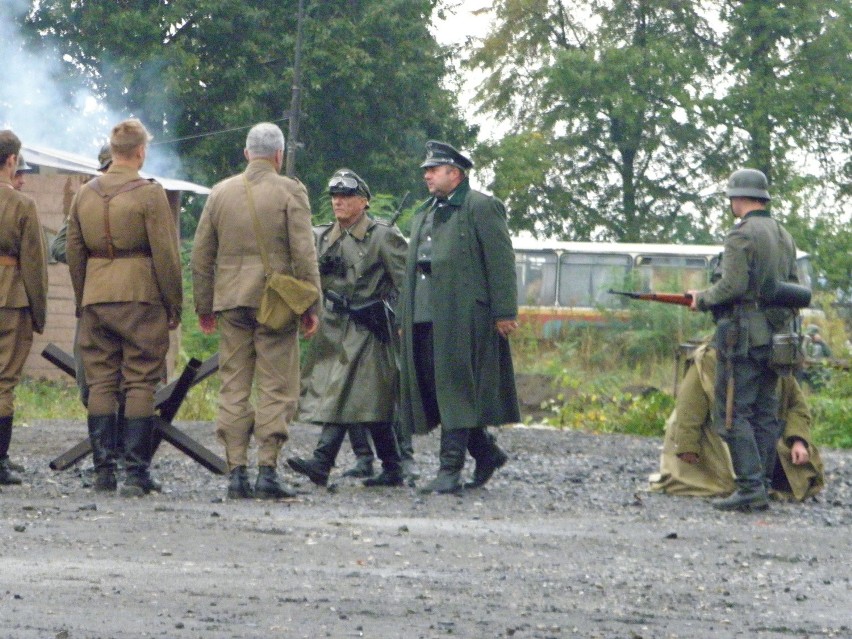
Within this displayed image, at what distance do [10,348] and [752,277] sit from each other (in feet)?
13.4

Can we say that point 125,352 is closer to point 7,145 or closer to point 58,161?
point 7,145

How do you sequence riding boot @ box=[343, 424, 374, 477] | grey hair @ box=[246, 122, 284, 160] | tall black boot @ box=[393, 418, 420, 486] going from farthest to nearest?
riding boot @ box=[343, 424, 374, 477] < tall black boot @ box=[393, 418, 420, 486] < grey hair @ box=[246, 122, 284, 160]

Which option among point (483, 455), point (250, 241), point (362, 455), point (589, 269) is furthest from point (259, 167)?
point (589, 269)

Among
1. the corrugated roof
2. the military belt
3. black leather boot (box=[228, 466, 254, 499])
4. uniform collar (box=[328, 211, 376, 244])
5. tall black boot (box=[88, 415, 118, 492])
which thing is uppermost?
the corrugated roof

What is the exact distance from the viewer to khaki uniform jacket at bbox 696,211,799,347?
9.99 m

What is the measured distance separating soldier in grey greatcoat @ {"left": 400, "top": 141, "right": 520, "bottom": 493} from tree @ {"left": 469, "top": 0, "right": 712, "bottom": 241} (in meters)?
39.5

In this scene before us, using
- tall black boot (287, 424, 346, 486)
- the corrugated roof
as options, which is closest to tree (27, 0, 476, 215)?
the corrugated roof

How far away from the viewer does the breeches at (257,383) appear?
9.54 metres

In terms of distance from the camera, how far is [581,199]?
52406 mm

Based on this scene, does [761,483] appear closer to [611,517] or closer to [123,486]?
[611,517]

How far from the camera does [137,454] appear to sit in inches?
377

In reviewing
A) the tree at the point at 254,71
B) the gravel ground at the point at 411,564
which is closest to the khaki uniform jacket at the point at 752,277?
the gravel ground at the point at 411,564

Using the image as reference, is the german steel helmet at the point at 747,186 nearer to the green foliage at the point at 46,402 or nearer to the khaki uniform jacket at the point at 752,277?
the khaki uniform jacket at the point at 752,277

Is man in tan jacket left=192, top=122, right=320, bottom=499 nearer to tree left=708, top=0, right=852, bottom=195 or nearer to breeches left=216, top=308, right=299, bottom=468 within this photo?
breeches left=216, top=308, right=299, bottom=468
